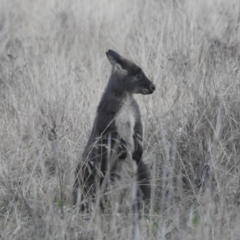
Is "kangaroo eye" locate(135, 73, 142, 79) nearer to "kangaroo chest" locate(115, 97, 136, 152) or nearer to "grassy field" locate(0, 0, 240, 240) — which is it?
"kangaroo chest" locate(115, 97, 136, 152)

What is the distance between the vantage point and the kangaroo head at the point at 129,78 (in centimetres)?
491

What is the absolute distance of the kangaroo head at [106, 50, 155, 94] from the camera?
4.91m

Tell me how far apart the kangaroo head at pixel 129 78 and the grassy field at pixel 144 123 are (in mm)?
350

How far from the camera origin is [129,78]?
4.93 m

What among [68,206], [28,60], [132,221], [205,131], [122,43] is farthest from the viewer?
[122,43]

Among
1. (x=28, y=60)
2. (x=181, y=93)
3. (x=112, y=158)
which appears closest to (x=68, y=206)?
(x=112, y=158)

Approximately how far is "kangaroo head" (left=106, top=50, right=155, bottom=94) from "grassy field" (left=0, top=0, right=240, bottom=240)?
0.35 m

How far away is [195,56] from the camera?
6.45m

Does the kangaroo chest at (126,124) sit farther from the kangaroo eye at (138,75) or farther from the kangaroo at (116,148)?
the kangaroo eye at (138,75)

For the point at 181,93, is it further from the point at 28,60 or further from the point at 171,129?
the point at 28,60

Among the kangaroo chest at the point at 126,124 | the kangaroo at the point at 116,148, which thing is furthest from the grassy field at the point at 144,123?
the kangaroo chest at the point at 126,124

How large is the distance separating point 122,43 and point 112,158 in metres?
3.45

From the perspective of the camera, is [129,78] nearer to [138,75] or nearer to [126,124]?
[138,75]

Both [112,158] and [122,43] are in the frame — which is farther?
[122,43]
